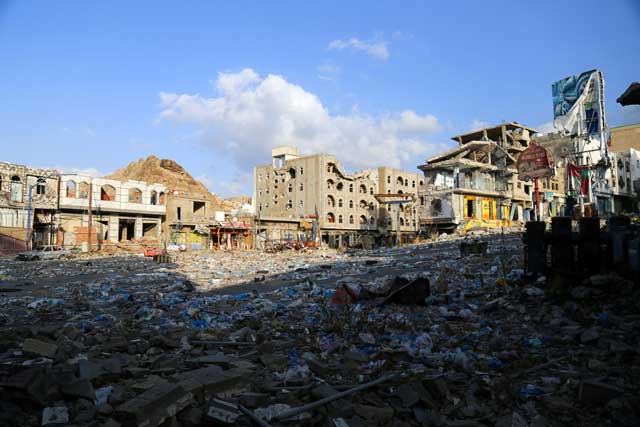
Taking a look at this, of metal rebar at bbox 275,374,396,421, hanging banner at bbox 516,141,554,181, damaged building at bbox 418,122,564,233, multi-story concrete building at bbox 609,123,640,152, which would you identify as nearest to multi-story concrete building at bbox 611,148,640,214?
multi-story concrete building at bbox 609,123,640,152

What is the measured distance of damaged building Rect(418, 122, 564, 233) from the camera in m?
36.0

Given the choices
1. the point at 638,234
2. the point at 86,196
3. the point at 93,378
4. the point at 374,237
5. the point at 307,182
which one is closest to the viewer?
the point at 93,378

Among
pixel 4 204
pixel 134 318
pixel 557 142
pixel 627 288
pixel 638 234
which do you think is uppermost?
pixel 557 142

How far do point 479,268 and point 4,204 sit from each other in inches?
1383

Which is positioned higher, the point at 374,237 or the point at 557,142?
the point at 557,142

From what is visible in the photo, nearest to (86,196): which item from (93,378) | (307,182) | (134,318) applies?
(307,182)

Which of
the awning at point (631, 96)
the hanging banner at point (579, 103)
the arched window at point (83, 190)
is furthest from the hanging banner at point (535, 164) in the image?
the arched window at point (83, 190)

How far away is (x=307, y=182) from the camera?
53.2m

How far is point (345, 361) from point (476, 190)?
3612 cm

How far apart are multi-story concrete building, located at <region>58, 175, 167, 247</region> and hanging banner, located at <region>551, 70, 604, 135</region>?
35899 millimetres

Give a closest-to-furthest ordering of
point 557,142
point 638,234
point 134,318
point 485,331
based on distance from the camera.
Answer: point 485,331 < point 638,234 < point 134,318 < point 557,142

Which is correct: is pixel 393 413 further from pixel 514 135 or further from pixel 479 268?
pixel 514 135

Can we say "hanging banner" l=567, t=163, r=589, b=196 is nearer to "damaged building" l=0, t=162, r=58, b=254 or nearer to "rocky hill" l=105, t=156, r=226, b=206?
"damaged building" l=0, t=162, r=58, b=254

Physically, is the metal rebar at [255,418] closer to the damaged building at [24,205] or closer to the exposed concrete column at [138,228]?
the damaged building at [24,205]
